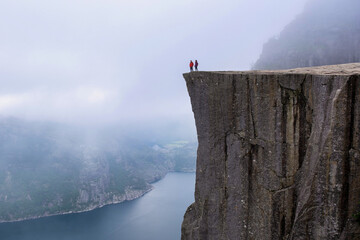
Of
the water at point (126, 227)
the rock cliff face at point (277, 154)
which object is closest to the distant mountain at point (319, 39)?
the water at point (126, 227)

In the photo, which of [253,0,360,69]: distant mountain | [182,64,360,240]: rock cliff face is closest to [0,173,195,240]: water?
[253,0,360,69]: distant mountain

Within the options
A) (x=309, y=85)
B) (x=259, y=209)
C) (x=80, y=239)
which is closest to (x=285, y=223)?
(x=259, y=209)

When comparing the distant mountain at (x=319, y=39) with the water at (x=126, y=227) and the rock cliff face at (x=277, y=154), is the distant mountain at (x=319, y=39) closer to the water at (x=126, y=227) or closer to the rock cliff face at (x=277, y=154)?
the water at (x=126, y=227)

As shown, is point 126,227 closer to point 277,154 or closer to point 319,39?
point 319,39

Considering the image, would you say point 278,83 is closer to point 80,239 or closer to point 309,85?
point 309,85

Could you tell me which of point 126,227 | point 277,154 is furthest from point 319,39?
point 126,227

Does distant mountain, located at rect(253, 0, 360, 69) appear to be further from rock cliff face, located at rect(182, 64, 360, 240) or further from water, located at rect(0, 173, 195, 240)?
rock cliff face, located at rect(182, 64, 360, 240)

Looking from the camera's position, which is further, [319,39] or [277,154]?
[319,39]
